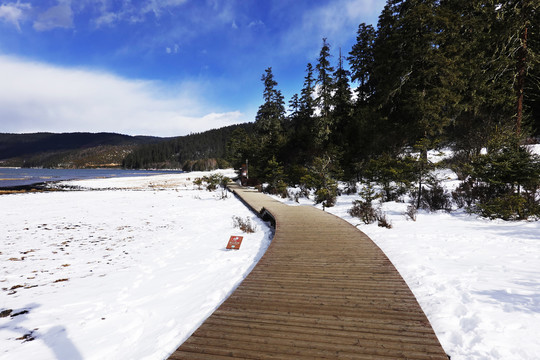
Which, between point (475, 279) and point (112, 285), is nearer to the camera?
point (475, 279)

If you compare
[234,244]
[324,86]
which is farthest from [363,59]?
[234,244]

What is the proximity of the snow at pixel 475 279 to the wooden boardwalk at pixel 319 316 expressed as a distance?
56 centimetres

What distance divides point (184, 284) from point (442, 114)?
19759mm

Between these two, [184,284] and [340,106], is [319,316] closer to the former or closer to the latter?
[184,284]

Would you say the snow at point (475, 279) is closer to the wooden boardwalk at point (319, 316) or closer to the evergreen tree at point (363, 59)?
the wooden boardwalk at point (319, 316)

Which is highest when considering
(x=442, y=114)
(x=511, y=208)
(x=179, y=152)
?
(x=179, y=152)

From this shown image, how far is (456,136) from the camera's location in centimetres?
1942

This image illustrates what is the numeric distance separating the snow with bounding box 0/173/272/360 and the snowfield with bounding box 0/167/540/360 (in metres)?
0.02

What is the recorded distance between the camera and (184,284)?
16.8 feet

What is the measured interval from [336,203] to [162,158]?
153 metres

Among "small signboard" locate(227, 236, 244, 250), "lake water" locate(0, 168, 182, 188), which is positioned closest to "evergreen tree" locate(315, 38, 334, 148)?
"small signboard" locate(227, 236, 244, 250)

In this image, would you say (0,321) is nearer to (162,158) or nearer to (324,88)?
(324,88)

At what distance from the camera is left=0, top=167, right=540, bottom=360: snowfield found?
3139mm

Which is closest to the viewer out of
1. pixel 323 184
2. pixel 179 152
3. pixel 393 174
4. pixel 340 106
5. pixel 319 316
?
pixel 319 316
